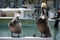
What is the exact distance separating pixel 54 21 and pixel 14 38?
4.21m

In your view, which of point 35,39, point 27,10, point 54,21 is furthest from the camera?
point 27,10

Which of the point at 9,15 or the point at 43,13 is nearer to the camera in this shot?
the point at 43,13

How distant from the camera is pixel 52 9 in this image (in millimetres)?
9445

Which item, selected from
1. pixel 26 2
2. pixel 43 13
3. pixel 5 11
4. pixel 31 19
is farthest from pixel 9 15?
pixel 43 13

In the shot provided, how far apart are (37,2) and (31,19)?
1.07 m

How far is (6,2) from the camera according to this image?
9305mm

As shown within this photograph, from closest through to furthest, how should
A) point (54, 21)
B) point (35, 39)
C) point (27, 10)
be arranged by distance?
point (35, 39)
point (54, 21)
point (27, 10)

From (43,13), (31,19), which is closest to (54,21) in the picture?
(31,19)

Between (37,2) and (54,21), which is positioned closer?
(54,21)

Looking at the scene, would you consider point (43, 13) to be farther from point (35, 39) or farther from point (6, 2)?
point (6, 2)

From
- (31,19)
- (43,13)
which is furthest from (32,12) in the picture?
(43,13)

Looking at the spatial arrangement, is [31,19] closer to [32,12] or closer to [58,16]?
[32,12]

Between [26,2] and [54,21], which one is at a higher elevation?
[26,2]

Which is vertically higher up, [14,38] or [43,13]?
[43,13]
